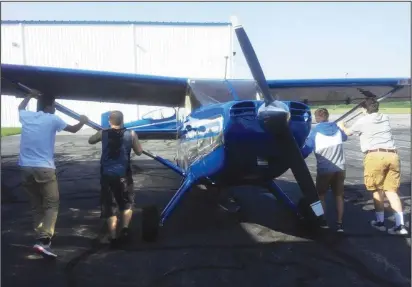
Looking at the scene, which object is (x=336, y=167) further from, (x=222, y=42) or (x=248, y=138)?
(x=222, y=42)

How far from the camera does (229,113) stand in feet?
14.5

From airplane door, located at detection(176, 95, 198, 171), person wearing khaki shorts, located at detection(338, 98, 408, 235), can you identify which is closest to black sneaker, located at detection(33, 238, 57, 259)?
airplane door, located at detection(176, 95, 198, 171)

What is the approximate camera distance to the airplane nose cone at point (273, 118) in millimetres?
4074

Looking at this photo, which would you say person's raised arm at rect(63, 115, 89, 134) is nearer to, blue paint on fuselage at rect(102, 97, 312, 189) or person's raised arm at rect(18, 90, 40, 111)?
person's raised arm at rect(18, 90, 40, 111)

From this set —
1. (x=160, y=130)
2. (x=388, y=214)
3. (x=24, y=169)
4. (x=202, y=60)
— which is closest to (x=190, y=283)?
(x=24, y=169)

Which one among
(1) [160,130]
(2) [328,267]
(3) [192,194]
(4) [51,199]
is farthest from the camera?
(1) [160,130]

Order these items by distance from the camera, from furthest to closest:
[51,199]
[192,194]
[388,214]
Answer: [192,194], [388,214], [51,199]

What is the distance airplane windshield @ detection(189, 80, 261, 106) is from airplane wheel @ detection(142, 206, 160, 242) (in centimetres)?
178

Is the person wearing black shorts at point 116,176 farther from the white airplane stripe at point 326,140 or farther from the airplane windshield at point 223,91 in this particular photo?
the white airplane stripe at point 326,140

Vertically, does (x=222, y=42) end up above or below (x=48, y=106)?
above

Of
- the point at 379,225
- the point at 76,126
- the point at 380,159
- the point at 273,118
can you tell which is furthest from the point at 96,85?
the point at 379,225

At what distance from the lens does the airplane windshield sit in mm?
5883

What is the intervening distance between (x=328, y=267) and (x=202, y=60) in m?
26.7

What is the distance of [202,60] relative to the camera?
98.3 feet
